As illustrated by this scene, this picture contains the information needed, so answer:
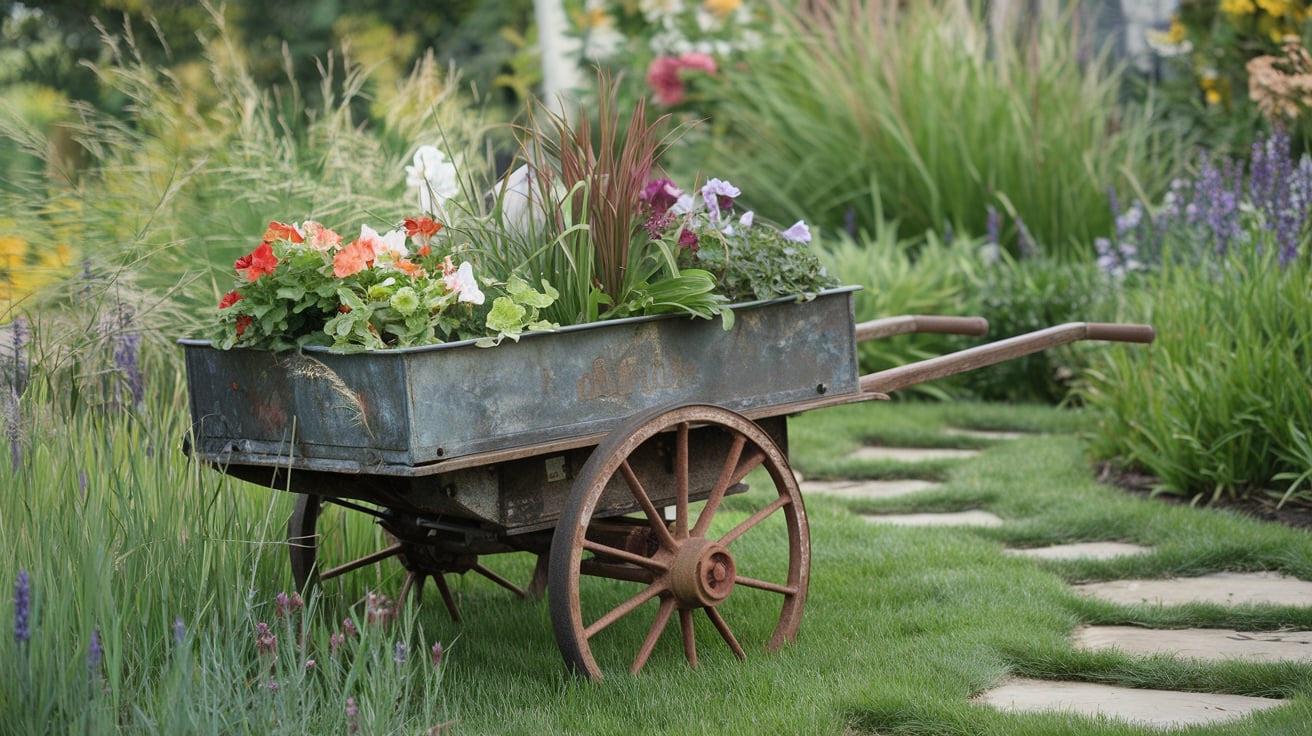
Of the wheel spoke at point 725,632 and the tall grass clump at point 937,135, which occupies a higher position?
the tall grass clump at point 937,135

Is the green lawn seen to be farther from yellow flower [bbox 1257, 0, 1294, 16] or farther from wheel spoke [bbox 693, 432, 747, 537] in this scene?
yellow flower [bbox 1257, 0, 1294, 16]

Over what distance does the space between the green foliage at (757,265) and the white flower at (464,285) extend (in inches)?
25.1

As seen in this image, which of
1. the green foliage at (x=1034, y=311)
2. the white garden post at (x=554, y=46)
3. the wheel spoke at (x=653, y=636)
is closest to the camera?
the wheel spoke at (x=653, y=636)

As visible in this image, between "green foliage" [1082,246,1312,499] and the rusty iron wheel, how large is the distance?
A: 2116mm

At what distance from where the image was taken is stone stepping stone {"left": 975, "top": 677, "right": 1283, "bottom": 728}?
308 cm

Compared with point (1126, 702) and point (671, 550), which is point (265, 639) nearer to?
point (671, 550)

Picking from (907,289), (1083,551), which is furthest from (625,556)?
(907,289)

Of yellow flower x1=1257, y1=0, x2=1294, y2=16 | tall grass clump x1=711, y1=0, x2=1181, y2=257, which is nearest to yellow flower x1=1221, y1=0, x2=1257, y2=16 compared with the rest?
yellow flower x1=1257, y1=0, x2=1294, y2=16

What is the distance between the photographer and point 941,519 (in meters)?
5.09

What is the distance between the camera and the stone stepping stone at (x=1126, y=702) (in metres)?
3.08

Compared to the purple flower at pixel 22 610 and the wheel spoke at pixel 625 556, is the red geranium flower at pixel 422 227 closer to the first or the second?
the wheel spoke at pixel 625 556

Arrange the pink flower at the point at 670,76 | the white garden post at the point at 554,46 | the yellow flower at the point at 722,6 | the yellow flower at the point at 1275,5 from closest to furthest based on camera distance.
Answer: the yellow flower at the point at 1275,5 → the pink flower at the point at 670,76 → the yellow flower at the point at 722,6 → the white garden post at the point at 554,46

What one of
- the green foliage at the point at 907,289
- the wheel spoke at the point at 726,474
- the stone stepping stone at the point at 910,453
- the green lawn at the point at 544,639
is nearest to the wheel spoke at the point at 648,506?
the wheel spoke at the point at 726,474

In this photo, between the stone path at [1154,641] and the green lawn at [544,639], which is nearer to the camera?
the green lawn at [544,639]
